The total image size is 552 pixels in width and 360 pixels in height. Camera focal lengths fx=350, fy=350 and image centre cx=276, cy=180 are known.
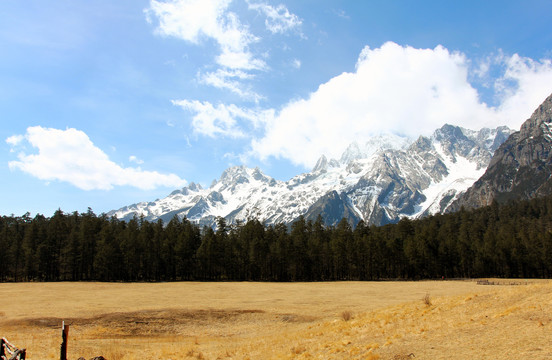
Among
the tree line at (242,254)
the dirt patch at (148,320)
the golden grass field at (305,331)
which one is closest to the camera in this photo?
the golden grass field at (305,331)

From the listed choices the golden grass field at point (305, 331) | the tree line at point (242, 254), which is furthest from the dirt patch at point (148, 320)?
the tree line at point (242, 254)

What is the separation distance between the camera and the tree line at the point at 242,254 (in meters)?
101

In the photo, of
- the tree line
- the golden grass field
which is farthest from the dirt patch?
the tree line

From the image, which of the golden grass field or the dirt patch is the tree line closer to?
the golden grass field

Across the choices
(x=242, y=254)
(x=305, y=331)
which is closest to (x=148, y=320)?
(x=305, y=331)

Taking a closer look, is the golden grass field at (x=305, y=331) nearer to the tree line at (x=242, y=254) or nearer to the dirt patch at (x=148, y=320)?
the dirt patch at (x=148, y=320)

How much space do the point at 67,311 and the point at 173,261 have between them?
73.8 meters

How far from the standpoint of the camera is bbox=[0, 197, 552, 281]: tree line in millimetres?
101438

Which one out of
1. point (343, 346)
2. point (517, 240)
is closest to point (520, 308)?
point (343, 346)

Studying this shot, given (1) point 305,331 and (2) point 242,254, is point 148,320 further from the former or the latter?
(2) point 242,254

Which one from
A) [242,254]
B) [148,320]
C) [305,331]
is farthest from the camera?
[242,254]

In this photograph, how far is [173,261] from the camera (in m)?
109

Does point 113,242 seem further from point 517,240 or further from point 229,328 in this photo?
point 517,240

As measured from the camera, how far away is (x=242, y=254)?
109500mm
